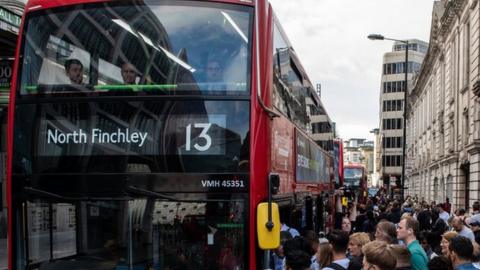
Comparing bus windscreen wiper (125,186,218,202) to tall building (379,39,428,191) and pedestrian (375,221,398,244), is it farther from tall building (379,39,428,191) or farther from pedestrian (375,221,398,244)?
tall building (379,39,428,191)

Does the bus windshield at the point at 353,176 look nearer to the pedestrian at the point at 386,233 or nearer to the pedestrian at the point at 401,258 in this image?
the pedestrian at the point at 386,233

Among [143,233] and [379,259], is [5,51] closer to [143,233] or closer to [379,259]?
[143,233]

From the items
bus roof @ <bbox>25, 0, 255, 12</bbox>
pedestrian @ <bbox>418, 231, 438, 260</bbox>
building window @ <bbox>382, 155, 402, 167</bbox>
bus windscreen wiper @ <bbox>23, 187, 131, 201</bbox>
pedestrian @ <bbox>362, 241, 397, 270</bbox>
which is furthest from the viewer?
building window @ <bbox>382, 155, 402, 167</bbox>

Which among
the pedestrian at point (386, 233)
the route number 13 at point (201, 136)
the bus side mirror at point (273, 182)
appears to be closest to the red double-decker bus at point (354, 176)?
the pedestrian at point (386, 233)

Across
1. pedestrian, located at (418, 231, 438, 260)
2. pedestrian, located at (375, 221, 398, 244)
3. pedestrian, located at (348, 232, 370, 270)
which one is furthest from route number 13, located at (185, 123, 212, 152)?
pedestrian, located at (418, 231, 438, 260)

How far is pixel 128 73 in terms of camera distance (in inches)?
265

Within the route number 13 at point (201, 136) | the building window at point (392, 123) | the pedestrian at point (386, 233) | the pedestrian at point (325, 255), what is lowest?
the pedestrian at point (325, 255)

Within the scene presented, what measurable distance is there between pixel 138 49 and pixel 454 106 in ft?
104

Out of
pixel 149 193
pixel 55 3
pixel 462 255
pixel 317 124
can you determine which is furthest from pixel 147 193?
pixel 317 124

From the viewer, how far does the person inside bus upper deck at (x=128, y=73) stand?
6707 millimetres

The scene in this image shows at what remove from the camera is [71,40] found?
6.91 meters

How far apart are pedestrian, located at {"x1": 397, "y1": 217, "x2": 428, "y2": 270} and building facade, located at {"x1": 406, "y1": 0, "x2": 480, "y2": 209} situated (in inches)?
783

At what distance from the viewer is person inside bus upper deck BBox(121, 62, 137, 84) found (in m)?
6.71

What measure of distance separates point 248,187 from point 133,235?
1216 mm
